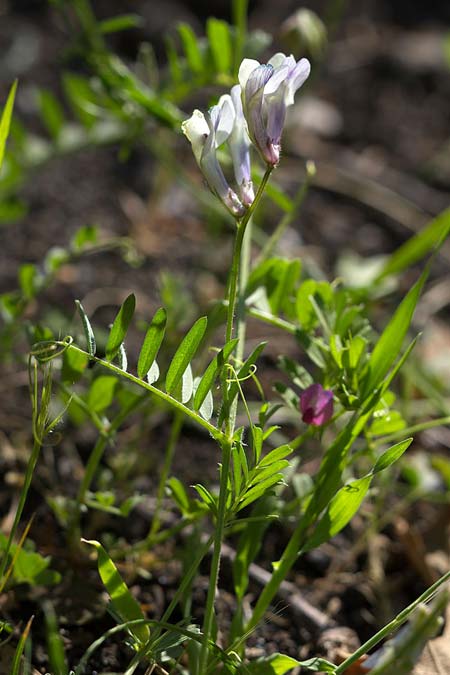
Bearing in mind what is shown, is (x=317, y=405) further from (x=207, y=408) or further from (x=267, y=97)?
(x=267, y=97)

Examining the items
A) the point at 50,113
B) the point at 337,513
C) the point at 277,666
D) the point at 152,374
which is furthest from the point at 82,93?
the point at 277,666

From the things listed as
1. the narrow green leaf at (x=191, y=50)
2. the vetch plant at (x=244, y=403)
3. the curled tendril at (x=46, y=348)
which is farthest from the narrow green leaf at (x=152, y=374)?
the narrow green leaf at (x=191, y=50)

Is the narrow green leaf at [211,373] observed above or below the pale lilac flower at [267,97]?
below

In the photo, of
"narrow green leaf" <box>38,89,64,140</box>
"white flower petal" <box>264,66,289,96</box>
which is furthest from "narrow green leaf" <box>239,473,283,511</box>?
"narrow green leaf" <box>38,89,64,140</box>

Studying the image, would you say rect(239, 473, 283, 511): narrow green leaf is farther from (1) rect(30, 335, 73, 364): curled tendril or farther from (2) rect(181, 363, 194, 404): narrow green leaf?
(1) rect(30, 335, 73, 364): curled tendril

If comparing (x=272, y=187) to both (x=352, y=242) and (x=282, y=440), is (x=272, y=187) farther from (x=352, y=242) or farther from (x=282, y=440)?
(x=352, y=242)

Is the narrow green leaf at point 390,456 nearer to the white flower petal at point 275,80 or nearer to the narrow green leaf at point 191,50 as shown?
the white flower petal at point 275,80
